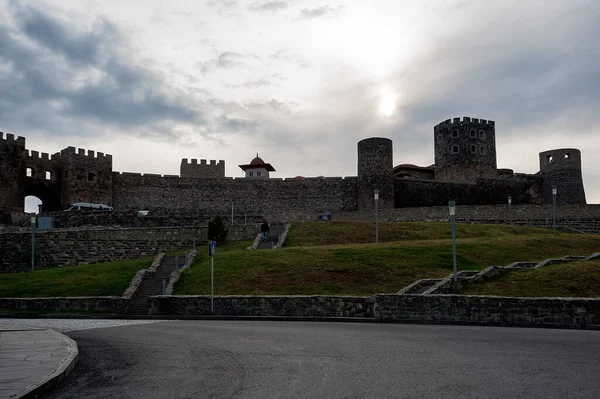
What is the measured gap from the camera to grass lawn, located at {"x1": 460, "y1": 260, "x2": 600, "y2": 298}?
2064 cm

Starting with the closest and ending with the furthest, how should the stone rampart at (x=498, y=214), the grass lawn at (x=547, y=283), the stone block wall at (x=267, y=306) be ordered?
the stone block wall at (x=267, y=306)
the grass lawn at (x=547, y=283)
the stone rampart at (x=498, y=214)

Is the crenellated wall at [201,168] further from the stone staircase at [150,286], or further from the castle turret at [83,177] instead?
the stone staircase at [150,286]

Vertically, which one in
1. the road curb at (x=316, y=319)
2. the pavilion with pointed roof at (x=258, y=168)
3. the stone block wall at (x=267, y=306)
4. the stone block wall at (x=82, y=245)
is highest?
the pavilion with pointed roof at (x=258, y=168)

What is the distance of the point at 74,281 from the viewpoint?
95.4 feet

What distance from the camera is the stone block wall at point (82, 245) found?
3888 centimetres

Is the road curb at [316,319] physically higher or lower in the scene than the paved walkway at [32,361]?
lower

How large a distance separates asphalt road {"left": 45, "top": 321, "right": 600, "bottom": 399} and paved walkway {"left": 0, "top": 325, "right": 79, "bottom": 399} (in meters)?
0.25

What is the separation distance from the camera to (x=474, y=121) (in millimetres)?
78875

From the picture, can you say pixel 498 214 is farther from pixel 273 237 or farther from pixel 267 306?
pixel 267 306

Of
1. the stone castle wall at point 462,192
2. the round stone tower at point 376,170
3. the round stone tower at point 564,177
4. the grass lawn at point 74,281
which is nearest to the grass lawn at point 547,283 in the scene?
the grass lawn at point 74,281

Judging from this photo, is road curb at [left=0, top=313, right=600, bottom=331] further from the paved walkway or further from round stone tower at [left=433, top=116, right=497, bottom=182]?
round stone tower at [left=433, top=116, right=497, bottom=182]

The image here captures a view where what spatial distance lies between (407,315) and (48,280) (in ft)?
65.9

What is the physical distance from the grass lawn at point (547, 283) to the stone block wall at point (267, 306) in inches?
180

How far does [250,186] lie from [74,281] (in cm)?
3158
